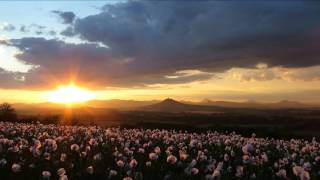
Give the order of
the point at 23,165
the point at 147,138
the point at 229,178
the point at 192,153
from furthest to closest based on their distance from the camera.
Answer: the point at 147,138
the point at 192,153
the point at 23,165
the point at 229,178

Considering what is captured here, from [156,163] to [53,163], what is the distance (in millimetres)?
2078

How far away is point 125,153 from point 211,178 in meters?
3.70

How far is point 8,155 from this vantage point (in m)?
11.8

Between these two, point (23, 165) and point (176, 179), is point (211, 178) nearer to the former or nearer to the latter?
point (176, 179)

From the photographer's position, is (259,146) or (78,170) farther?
(259,146)

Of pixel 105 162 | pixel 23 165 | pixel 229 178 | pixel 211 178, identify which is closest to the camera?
pixel 211 178

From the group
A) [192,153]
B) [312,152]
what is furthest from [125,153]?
[312,152]

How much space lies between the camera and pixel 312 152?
13336mm

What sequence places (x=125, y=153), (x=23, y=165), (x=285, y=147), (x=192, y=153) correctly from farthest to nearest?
(x=285, y=147) → (x=192, y=153) → (x=125, y=153) → (x=23, y=165)

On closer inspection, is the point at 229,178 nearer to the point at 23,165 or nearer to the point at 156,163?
the point at 156,163

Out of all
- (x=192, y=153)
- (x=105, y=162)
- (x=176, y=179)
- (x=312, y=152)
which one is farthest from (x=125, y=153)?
(x=312, y=152)

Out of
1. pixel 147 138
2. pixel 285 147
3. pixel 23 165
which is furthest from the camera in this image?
pixel 147 138

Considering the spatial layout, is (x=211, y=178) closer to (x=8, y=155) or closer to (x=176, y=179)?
(x=176, y=179)

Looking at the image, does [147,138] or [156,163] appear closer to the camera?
[156,163]
